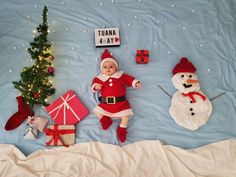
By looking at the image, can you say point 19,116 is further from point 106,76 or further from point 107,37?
point 107,37

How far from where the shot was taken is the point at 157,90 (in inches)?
64.1

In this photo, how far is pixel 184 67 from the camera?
5.17ft

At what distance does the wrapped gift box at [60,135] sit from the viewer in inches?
58.0

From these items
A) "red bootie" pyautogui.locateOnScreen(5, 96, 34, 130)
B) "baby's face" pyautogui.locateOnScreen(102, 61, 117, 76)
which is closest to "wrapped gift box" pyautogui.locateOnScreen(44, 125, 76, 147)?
"red bootie" pyautogui.locateOnScreen(5, 96, 34, 130)

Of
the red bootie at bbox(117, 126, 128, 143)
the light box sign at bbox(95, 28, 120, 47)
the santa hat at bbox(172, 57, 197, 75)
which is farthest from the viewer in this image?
the light box sign at bbox(95, 28, 120, 47)

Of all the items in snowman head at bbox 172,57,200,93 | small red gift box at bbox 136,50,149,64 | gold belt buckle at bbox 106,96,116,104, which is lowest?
gold belt buckle at bbox 106,96,116,104

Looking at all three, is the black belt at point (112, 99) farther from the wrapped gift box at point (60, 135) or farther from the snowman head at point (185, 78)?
the snowman head at point (185, 78)

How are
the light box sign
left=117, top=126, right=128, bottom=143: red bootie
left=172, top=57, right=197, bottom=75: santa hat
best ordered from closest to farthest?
1. left=117, top=126, right=128, bottom=143: red bootie
2. left=172, top=57, right=197, bottom=75: santa hat
3. the light box sign

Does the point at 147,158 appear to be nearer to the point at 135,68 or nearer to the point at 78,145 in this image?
the point at 78,145

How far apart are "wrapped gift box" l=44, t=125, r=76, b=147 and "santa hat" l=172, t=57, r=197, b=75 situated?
0.71m

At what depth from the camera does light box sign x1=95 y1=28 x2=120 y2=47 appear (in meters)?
1.69

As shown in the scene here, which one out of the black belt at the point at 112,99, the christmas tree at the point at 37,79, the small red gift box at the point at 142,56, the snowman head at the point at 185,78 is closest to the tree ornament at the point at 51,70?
the christmas tree at the point at 37,79

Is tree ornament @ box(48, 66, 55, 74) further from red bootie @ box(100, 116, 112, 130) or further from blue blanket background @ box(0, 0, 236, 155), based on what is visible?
red bootie @ box(100, 116, 112, 130)

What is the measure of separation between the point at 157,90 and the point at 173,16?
1.80 feet
